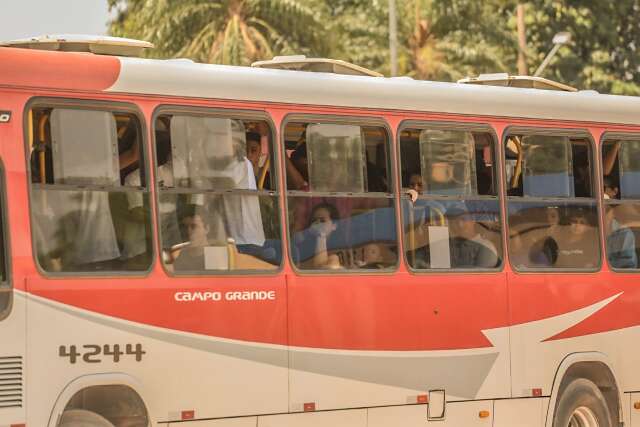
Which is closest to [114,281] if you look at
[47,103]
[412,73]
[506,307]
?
[47,103]

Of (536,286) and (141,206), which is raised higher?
(141,206)

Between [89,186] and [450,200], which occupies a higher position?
[89,186]

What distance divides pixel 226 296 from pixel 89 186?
48.5 inches

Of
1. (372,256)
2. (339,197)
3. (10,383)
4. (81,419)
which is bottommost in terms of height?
(81,419)

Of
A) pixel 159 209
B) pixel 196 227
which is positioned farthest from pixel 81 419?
pixel 196 227

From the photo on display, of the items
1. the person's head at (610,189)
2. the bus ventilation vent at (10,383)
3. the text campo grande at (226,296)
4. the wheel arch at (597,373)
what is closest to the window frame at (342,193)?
the text campo grande at (226,296)

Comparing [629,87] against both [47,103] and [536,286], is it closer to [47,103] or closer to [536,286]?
[536,286]

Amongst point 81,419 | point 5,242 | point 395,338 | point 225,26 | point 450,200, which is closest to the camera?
point 5,242

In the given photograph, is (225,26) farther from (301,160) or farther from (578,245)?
(301,160)

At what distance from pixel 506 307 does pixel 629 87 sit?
110 ft

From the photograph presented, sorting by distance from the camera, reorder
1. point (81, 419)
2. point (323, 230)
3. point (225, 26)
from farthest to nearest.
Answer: point (225, 26), point (323, 230), point (81, 419)

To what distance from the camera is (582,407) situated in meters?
13.5

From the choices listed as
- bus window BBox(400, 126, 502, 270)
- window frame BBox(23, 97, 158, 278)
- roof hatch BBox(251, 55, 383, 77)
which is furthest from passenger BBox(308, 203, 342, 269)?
window frame BBox(23, 97, 158, 278)

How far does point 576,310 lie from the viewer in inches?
533
